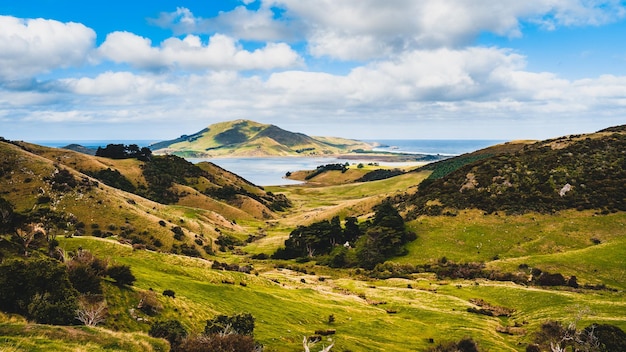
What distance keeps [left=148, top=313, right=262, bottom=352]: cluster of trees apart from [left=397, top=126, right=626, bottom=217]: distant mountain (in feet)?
280

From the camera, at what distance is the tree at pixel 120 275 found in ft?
100

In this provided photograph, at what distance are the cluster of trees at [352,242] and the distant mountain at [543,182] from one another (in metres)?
13.2

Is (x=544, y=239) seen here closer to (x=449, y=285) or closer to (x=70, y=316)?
(x=449, y=285)

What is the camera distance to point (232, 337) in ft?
68.9

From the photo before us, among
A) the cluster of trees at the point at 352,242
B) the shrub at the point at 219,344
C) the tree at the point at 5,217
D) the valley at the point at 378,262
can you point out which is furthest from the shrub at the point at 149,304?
the cluster of trees at the point at 352,242

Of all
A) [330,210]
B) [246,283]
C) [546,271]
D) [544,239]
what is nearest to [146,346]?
[246,283]

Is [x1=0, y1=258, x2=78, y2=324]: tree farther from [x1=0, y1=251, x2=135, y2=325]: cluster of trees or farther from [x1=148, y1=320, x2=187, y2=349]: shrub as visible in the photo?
[x1=148, y1=320, x2=187, y2=349]: shrub

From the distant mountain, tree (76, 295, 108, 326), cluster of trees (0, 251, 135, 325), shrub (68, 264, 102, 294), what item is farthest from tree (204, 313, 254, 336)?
the distant mountain

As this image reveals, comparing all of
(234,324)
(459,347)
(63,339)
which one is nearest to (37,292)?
(63,339)

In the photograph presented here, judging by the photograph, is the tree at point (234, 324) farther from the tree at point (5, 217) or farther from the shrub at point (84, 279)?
the tree at point (5, 217)

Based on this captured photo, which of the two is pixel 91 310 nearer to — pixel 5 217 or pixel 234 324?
pixel 234 324

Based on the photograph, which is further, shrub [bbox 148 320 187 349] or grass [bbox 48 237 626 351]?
grass [bbox 48 237 626 351]

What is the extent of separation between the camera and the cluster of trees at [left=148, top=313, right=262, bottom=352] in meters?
20.2

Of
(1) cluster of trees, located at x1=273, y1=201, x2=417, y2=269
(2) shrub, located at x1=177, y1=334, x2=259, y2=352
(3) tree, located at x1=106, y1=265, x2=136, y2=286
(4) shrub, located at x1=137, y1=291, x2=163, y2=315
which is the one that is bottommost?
(1) cluster of trees, located at x1=273, y1=201, x2=417, y2=269
